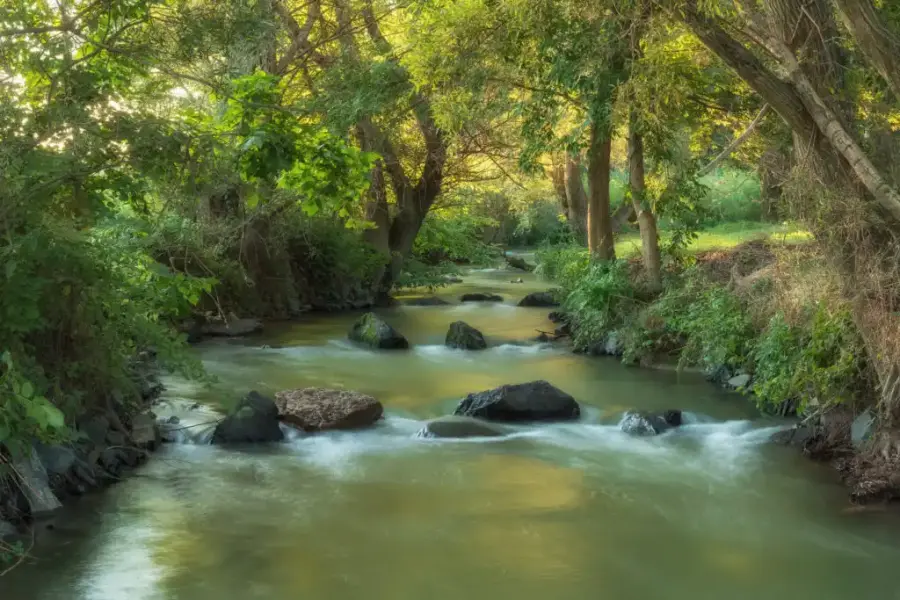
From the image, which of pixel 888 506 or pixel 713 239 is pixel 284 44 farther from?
pixel 888 506

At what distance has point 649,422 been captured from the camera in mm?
10789

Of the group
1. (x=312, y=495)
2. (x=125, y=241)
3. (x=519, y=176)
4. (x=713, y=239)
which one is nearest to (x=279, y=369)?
(x=125, y=241)

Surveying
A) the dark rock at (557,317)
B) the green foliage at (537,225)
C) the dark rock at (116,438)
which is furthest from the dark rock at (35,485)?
the green foliage at (537,225)

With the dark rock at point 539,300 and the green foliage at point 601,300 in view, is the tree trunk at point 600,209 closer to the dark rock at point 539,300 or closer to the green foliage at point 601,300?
the green foliage at point 601,300

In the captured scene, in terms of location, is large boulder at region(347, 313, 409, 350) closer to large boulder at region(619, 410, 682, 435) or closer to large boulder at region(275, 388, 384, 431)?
large boulder at region(275, 388, 384, 431)

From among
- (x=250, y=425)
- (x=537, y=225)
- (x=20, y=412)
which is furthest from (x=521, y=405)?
(x=537, y=225)

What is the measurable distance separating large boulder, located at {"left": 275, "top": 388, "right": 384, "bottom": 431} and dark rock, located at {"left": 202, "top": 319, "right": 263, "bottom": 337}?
6849 mm

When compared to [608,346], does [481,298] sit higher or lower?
higher

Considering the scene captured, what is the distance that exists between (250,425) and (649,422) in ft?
15.1

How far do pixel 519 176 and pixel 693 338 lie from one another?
1521cm

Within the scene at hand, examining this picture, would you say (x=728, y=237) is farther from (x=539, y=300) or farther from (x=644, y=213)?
(x=644, y=213)

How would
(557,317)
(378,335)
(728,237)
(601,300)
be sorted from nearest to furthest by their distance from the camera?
(601,300)
(378,335)
(557,317)
(728,237)

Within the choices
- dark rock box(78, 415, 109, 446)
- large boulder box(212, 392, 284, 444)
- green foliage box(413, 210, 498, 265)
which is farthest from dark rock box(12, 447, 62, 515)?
green foliage box(413, 210, 498, 265)

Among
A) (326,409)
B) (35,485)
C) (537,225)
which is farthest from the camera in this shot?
(537,225)
